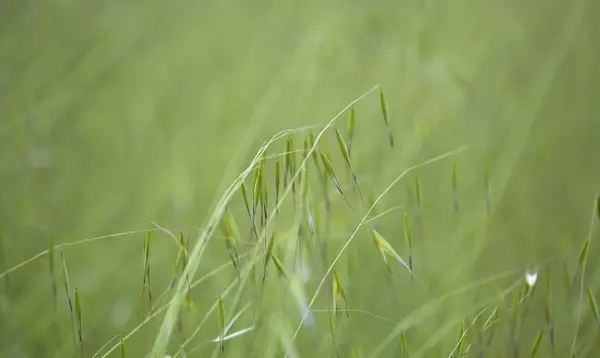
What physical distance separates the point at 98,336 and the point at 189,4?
51 cm

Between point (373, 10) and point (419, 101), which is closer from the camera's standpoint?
point (419, 101)

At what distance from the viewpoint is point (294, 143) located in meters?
0.71

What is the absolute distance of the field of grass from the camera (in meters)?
0.61

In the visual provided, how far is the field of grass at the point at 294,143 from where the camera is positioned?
61 centimetres

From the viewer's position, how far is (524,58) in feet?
2.63

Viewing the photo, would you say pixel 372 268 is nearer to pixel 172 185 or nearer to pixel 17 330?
pixel 172 185

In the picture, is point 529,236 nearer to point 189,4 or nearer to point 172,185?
point 172,185

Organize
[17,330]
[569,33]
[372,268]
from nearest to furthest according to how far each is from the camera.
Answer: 1. [17,330]
2. [372,268]
3. [569,33]

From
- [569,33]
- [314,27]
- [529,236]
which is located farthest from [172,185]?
[569,33]

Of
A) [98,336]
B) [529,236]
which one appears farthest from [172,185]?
[529,236]

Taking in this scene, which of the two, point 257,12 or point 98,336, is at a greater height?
point 257,12

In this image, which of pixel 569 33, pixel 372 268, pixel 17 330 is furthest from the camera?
pixel 569 33

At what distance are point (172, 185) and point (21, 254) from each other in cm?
19

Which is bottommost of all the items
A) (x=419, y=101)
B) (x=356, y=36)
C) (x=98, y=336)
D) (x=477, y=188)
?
(x=98, y=336)
